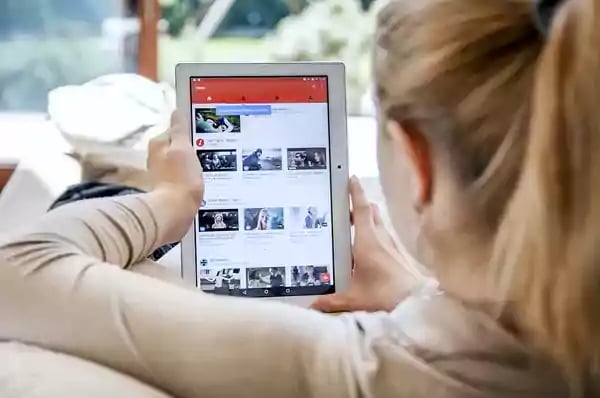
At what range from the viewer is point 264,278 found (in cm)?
97

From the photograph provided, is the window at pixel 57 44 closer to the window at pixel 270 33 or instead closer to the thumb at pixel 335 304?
the window at pixel 270 33

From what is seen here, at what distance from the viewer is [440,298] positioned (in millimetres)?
609

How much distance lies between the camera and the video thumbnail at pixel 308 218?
3.18ft

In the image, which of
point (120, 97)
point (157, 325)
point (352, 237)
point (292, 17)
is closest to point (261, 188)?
point (352, 237)

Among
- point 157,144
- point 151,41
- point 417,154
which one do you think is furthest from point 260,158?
point 151,41

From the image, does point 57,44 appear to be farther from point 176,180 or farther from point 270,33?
point 176,180

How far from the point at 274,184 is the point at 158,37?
1.01 m

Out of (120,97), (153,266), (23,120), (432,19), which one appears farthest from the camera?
(23,120)

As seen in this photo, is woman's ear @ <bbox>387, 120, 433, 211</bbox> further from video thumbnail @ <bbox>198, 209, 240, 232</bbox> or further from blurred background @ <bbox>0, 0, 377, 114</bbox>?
blurred background @ <bbox>0, 0, 377, 114</bbox>

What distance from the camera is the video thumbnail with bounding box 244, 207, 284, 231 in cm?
97

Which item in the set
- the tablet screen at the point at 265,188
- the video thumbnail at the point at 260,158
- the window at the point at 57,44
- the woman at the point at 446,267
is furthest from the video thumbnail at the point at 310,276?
the window at the point at 57,44

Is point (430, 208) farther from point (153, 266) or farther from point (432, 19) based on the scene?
point (153, 266)

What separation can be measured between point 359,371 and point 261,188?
413mm

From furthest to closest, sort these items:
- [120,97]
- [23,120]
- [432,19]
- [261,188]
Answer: [23,120]
[120,97]
[261,188]
[432,19]
